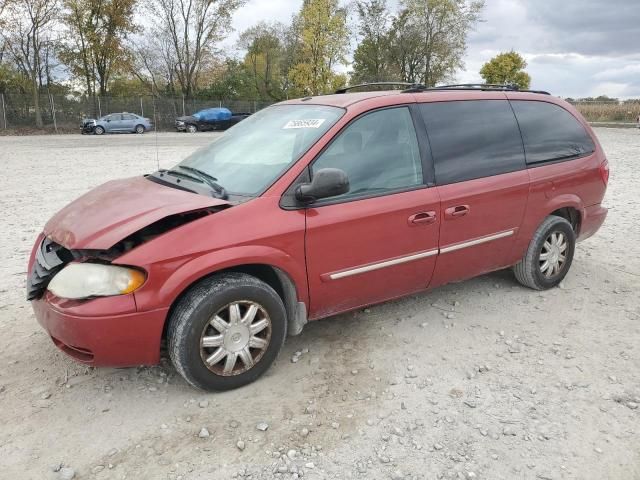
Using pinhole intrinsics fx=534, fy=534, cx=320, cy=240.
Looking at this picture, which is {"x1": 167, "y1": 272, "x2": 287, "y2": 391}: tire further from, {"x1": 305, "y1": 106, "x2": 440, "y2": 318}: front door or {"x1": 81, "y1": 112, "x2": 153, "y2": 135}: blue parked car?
{"x1": 81, "y1": 112, "x2": 153, "y2": 135}: blue parked car

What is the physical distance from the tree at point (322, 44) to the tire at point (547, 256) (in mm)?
35984

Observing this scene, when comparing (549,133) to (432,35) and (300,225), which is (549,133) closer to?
(300,225)

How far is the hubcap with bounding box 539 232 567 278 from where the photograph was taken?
4.78 metres

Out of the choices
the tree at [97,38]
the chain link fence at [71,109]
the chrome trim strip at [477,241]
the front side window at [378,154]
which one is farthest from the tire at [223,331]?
the tree at [97,38]

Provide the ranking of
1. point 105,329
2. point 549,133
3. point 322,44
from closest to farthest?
point 105,329 → point 549,133 → point 322,44

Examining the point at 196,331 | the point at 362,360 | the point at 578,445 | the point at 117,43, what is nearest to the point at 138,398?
the point at 196,331

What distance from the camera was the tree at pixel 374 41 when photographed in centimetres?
4786

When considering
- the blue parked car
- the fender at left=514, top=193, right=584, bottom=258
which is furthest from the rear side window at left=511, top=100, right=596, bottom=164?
the blue parked car

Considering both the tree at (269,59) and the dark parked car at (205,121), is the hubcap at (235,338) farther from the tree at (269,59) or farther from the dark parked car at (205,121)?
the tree at (269,59)

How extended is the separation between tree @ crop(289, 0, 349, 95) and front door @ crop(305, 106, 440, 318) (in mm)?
36755

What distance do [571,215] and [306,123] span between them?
9.18 ft

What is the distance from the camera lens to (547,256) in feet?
15.8

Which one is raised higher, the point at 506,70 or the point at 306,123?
the point at 506,70

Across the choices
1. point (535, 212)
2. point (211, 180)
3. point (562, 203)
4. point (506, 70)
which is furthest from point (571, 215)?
point (506, 70)
